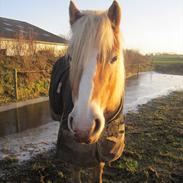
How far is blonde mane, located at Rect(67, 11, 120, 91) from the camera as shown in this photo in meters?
1.65

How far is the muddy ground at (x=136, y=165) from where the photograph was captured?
130 inches

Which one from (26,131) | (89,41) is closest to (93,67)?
(89,41)

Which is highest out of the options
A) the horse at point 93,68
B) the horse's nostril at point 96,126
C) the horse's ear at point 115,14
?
the horse's ear at point 115,14

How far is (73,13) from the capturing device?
1.95 metres

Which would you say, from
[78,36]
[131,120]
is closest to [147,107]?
[131,120]

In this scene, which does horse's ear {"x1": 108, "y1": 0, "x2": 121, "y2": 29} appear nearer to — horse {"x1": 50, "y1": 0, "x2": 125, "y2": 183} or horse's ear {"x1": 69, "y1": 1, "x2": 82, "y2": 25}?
horse {"x1": 50, "y1": 0, "x2": 125, "y2": 183}

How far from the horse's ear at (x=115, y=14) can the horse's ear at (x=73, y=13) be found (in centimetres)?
28

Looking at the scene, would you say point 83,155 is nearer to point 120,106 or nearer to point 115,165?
point 120,106

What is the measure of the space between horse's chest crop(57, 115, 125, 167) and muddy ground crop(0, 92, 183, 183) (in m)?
1.01

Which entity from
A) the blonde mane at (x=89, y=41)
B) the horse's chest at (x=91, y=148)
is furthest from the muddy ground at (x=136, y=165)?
the blonde mane at (x=89, y=41)

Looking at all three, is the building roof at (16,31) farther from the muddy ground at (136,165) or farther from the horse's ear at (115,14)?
the horse's ear at (115,14)

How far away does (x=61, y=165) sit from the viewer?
3.62m

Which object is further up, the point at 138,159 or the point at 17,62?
the point at 17,62

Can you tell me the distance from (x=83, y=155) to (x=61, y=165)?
1.44 metres
